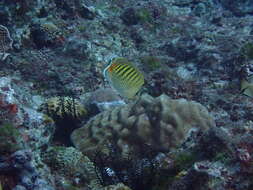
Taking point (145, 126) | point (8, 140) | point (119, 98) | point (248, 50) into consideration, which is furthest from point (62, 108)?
point (248, 50)

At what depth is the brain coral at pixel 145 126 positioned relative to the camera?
4875 millimetres

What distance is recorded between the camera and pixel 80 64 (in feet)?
23.6

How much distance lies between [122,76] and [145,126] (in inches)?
48.7

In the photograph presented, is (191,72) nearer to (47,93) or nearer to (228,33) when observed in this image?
(228,33)

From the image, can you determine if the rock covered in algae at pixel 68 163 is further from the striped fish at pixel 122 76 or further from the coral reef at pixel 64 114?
the coral reef at pixel 64 114

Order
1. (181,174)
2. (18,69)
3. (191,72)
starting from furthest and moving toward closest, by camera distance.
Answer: (191,72) < (18,69) < (181,174)

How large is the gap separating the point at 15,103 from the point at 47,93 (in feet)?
6.80

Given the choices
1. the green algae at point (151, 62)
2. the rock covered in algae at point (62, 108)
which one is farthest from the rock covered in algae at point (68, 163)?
the green algae at point (151, 62)

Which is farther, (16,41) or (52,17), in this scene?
(52,17)

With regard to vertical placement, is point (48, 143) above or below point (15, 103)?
below

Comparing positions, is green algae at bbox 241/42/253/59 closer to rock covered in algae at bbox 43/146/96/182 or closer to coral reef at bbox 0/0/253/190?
coral reef at bbox 0/0/253/190

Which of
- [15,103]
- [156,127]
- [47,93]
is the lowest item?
[47,93]

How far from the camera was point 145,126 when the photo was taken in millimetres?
4973

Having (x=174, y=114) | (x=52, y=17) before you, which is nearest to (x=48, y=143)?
(x=174, y=114)
